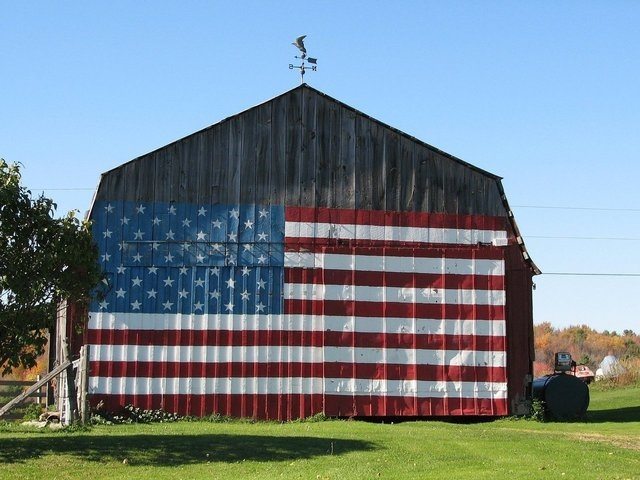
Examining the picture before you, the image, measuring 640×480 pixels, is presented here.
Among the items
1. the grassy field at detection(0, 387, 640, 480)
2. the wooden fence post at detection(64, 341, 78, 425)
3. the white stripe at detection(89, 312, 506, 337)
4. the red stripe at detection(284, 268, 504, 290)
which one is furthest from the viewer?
the red stripe at detection(284, 268, 504, 290)

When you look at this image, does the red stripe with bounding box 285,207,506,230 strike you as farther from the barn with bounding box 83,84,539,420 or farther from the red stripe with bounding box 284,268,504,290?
the red stripe with bounding box 284,268,504,290

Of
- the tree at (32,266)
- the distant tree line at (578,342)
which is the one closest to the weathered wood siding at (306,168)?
the tree at (32,266)

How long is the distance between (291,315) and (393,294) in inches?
127

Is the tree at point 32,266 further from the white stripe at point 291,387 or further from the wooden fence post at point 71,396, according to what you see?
the white stripe at point 291,387

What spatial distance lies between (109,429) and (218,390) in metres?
5.05

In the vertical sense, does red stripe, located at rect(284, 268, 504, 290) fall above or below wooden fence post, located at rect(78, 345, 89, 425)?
above

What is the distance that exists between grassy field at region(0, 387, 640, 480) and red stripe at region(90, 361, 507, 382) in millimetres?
3657

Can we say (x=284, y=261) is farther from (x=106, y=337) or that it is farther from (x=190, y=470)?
(x=190, y=470)

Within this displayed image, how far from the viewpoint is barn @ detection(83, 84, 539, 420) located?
29469 millimetres

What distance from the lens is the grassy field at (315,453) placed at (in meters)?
17.4

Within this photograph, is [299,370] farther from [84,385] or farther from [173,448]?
[173,448]

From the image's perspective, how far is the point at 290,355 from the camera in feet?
97.9

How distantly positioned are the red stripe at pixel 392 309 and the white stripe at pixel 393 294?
0.12m

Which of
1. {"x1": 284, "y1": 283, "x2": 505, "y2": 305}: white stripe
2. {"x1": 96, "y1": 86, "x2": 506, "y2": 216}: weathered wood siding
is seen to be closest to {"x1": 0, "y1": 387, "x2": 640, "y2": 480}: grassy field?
{"x1": 284, "y1": 283, "x2": 505, "y2": 305}: white stripe
